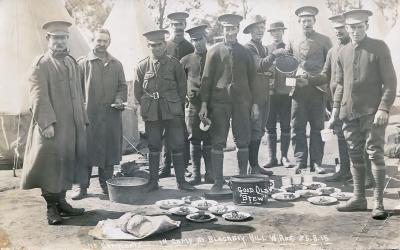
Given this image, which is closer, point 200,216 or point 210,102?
point 200,216

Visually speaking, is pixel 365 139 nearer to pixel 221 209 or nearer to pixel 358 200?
pixel 358 200

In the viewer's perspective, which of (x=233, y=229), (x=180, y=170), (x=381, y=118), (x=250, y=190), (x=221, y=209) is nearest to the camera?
(x=233, y=229)

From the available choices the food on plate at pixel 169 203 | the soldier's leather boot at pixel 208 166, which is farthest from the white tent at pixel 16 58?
the food on plate at pixel 169 203

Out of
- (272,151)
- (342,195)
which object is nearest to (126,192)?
(342,195)

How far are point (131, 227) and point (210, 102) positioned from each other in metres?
1.95

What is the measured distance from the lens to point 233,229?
4.40 meters

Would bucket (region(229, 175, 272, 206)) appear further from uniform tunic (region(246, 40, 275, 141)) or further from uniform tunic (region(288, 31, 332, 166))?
uniform tunic (region(288, 31, 332, 166))

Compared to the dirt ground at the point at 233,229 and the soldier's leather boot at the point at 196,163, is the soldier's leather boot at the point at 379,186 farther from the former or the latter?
the soldier's leather boot at the point at 196,163

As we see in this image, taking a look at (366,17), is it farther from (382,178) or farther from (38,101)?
(38,101)

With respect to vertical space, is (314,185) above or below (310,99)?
below

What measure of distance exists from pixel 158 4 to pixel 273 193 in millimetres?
2908

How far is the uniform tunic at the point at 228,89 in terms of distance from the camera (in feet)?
18.0

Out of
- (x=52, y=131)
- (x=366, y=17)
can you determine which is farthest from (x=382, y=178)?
(x=52, y=131)

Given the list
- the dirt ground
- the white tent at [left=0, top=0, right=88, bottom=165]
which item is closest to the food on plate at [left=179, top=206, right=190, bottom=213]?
the dirt ground
